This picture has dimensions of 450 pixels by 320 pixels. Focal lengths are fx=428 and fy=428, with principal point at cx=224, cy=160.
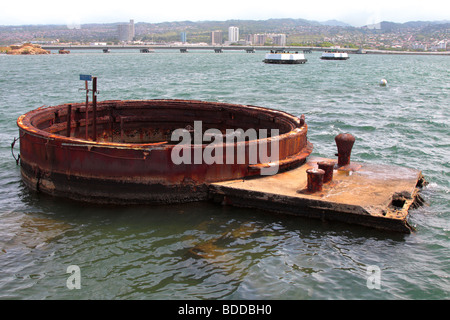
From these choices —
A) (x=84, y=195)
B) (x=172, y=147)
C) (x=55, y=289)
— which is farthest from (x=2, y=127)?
(x=55, y=289)

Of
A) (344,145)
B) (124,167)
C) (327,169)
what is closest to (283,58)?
(344,145)

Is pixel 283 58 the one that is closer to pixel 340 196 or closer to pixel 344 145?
pixel 344 145

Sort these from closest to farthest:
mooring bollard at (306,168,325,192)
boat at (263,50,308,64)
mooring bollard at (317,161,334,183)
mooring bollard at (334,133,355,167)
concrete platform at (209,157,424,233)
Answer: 1. concrete platform at (209,157,424,233)
2. mooring bollard at (306,168,325,192)
3. mooring bollard at (317,161,334,183)
4. mooring bollard at (334,133,355,167)
5. boat at (263,50,308,64)

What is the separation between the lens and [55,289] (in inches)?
269

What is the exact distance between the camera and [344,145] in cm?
1073

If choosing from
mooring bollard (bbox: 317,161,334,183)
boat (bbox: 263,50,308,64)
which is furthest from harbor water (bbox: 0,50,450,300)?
boat (bbox: 263,50,308,64)

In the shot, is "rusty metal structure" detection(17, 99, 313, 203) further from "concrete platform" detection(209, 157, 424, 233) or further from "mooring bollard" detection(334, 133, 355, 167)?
"mooring bollard" detection(334, 133, 355, 167)

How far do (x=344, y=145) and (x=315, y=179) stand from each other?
2.31 meters

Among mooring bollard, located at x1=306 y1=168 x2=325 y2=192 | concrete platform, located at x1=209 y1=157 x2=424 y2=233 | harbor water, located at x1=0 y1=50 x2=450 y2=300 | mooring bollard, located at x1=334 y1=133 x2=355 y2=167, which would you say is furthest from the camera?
mooring bollard, located at x1=334 y1=133 x2=355 y2=167

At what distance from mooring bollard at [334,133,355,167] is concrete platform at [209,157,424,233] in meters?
0.50

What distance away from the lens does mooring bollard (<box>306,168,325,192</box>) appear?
8.84 m

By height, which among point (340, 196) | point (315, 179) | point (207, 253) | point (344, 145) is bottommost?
point (207, 253)
